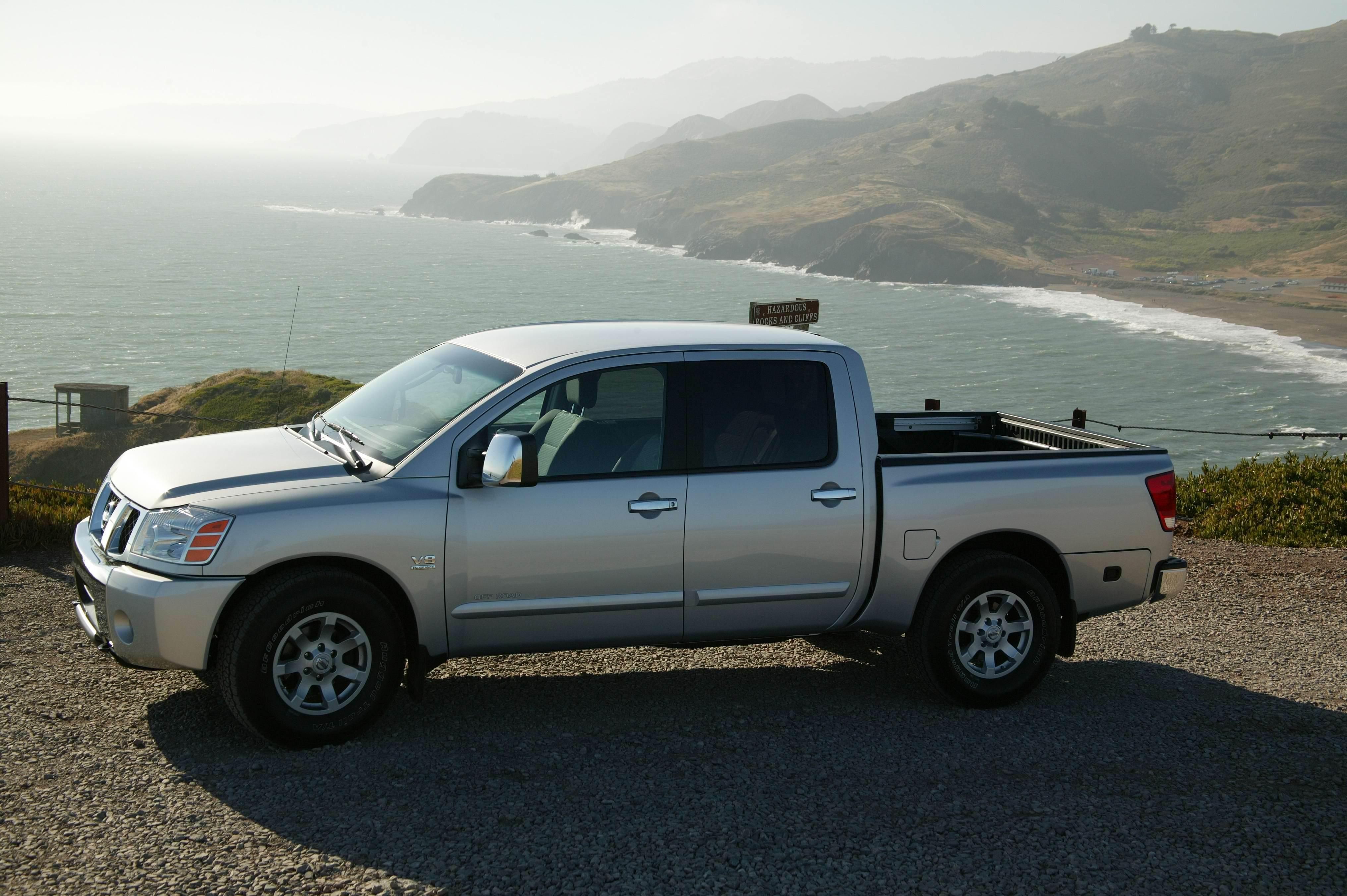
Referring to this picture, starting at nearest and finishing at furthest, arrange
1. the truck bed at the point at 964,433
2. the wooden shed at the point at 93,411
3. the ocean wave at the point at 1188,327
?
1. the truck bed at the point at 964,433
2. the wooden shed at the point at 93,411
3. the ocean wave at the point at 1188,327

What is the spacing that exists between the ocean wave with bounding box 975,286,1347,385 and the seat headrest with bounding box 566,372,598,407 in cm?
8647

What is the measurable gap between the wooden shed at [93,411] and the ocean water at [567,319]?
40.9 ft

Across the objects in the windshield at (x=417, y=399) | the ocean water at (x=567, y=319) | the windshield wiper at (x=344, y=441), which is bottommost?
the windshield wiper at (x=344, y=441)

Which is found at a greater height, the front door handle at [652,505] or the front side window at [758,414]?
the front side window at [758,414]

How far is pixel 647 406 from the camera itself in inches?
209

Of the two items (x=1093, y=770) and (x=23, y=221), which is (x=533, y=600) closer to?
(x=1093, y=770)

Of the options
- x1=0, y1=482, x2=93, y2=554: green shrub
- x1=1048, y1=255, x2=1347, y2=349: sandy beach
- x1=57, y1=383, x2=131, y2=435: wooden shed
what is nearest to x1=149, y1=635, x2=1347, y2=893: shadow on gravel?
x1=0, y1=482, x2=93, y2=554: green shrub

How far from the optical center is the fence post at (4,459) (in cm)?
793

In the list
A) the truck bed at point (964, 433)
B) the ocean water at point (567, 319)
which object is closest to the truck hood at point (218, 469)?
the truck bed at point (964, 433)

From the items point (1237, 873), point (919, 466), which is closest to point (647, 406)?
point (919, 466)

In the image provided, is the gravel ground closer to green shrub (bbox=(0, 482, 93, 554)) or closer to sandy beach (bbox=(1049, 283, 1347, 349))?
green shrub (bbox=(0, 482, 93, 554))

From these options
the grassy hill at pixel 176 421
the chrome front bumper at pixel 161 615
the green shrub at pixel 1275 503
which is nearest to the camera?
the chrome front bumper at pixel 161 615

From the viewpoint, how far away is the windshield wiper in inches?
197

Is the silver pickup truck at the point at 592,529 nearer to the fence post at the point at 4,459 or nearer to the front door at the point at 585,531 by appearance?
the front door at the point at 585,531
